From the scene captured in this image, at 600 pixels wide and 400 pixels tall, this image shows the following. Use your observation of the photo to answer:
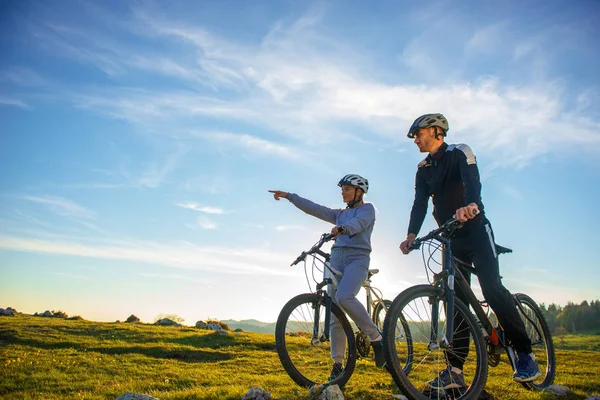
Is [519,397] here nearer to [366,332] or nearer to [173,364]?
[366,332]

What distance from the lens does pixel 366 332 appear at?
269 inches

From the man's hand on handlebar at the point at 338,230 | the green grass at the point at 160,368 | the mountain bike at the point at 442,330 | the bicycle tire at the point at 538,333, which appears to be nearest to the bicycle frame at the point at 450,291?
the mountain bike at the point at 442,330

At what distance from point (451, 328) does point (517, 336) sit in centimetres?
156

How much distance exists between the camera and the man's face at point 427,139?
266 inches

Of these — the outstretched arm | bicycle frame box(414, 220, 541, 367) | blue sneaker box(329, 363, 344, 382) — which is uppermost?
the outstretched arm

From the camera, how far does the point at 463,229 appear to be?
6.41 meters

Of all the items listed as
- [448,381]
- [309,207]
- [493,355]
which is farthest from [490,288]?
[309,207]

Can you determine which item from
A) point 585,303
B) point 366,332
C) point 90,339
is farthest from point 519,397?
point 585,303

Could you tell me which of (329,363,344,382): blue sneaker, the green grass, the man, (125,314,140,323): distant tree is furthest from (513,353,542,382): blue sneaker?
(125,314,140,323): distant tree

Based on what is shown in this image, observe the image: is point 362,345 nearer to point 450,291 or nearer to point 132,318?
point 450,291

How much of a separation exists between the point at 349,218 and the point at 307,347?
2.31 metres

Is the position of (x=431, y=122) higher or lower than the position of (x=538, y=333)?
higher

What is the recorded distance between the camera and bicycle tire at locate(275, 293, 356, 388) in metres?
6.42

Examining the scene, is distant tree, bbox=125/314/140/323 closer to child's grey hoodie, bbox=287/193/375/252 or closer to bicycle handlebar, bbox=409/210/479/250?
child's grey hoodie, bbox=287/193/375/252
